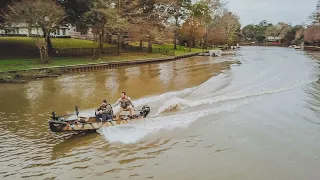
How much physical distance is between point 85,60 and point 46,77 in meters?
8.76

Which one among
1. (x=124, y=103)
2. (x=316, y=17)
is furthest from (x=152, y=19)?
(x=316, y=17)

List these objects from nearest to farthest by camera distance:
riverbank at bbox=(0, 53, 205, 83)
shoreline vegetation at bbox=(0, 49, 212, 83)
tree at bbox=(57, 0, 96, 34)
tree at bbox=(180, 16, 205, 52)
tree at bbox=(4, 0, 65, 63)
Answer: shoreline vegetation at bbox=(0, 49, 212, 83) < riverbank at bbox=(0, 53, 205, 83) < tree at bbox=(4, 0, 65, 63) < tree at bbox=(57, 0, 96, 34) < tree at bbox=(180, 16, 205, 52)

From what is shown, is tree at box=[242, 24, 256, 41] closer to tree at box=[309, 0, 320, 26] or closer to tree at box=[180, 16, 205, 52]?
tree at box=[309, 0, 320, 26]

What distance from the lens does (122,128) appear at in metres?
14.5

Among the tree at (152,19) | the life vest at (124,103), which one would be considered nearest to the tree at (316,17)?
the tree at (152,19)

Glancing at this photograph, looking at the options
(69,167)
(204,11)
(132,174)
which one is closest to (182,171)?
(132,174)

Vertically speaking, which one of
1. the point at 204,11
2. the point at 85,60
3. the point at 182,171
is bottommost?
the point at 182,171

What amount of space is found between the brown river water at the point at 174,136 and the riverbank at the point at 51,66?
3045mm

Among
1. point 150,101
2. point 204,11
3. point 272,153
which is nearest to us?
point 272,153

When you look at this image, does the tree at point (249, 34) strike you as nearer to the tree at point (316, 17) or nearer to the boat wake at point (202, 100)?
the tree at point (316, 17)

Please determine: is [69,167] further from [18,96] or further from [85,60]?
[85,60]

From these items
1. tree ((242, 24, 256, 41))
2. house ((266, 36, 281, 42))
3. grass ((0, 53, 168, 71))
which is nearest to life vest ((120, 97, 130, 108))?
grass ((0, 53, 168, 71))

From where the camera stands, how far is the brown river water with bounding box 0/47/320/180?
35.6 feet

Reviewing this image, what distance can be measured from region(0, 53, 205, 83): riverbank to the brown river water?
3045 mm
